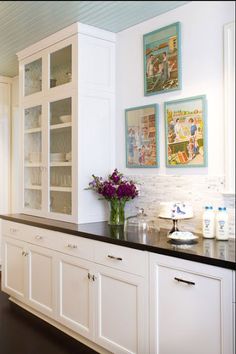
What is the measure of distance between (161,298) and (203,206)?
1.98ft

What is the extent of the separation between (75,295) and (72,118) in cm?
123

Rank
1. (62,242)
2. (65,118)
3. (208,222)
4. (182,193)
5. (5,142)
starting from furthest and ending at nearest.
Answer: (5,142), (65,118), (62,242), (182,193), (208,222)

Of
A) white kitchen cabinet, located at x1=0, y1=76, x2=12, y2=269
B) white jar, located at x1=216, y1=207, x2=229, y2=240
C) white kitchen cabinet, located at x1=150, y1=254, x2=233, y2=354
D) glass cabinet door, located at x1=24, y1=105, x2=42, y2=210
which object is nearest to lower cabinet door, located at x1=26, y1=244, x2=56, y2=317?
glass cabinet door, located at x1=24, y1=105, x2=42, y2=210

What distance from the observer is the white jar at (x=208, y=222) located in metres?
1.95

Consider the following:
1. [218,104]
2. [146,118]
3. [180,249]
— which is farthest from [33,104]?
[180,249]

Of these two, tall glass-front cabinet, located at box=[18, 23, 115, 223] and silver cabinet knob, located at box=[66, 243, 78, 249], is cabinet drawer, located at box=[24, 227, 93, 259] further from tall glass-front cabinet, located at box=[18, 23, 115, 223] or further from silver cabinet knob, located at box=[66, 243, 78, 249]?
tall glass-front cabinet, located at box=[18, 23, 115, 223]

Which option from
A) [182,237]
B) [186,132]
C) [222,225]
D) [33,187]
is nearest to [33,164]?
[33,187]

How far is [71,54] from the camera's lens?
2.67 m

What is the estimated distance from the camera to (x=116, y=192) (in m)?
2.56

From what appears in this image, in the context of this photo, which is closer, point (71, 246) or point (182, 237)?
point (182, 237)

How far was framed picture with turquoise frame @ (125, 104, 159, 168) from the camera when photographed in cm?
247

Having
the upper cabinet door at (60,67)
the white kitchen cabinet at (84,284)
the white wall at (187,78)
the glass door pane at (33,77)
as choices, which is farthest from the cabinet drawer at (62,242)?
the glass door pane at (33,77)

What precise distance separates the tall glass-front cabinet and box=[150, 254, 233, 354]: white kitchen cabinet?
998 millimetres

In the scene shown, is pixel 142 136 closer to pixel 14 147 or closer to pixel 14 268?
pixel 14 268
